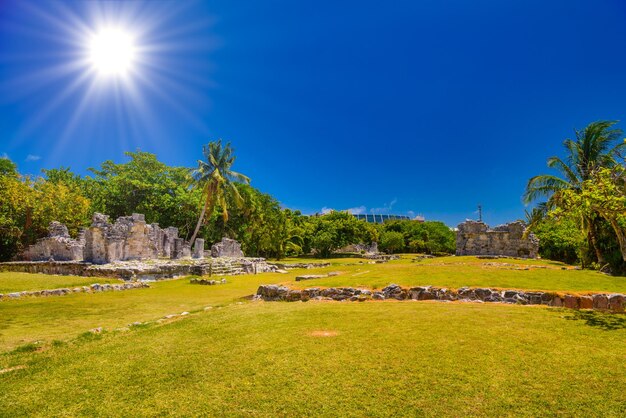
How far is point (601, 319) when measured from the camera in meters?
7.75

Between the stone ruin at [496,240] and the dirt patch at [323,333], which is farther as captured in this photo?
the stone ruin at [496,240]

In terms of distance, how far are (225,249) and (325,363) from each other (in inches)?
1259

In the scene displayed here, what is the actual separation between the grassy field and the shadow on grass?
4 cm

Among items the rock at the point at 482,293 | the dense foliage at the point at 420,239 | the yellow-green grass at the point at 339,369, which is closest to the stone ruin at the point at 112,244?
the yellow-green grass at the point at 339,369

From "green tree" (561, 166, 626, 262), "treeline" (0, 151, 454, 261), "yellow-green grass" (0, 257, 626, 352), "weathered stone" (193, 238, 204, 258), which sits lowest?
"yellow-green grass" (0, 257, 626, 352)

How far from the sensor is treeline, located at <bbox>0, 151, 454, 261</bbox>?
107 feet

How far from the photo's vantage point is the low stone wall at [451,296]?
30.5 feet

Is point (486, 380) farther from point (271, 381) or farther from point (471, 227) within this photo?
point (471, 227)

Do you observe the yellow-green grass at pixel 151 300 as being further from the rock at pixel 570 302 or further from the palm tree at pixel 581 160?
the palm tree at pixel 581 160

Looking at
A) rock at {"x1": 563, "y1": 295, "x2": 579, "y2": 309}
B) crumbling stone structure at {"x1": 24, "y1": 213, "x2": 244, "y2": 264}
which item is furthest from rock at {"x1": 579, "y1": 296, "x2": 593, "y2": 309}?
crumbling stone structure at {"x1": 24, "y1": 213, "x2": 244, "y2": 264}

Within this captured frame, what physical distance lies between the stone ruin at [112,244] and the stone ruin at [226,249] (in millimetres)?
2772

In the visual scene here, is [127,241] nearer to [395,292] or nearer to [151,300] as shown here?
[151,300]

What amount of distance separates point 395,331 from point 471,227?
2911 centimetres

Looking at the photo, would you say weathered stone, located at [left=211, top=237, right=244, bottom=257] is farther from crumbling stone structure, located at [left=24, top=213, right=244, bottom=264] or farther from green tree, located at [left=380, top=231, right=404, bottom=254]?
green tree, located at [left=380, top=231, right=404, bottom=254]
